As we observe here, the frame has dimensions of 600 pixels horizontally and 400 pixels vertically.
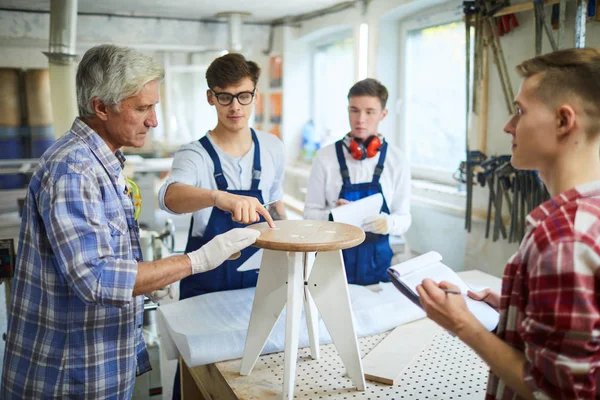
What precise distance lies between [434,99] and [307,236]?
11.5ft

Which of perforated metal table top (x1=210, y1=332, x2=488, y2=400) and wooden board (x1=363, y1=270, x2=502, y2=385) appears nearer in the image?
perforated metal table top (x1=210, y1=332, x2=488, y2=400)

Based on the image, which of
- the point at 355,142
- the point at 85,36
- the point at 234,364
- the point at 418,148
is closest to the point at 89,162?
the point at 234,364

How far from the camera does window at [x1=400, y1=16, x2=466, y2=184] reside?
4559mm

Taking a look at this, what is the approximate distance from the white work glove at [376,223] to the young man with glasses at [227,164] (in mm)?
473

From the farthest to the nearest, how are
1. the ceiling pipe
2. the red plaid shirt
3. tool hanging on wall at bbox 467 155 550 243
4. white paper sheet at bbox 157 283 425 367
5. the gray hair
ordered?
the ceiling pipe → tool hanging on wall at bbox 467 155 550 243 → white paper sheet at bbox 157 283 425 367 → the gray hair → the red plaid shirt

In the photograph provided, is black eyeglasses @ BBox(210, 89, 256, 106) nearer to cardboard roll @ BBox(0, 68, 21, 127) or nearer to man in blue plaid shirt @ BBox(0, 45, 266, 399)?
man in blue plaid shirt @ BBox(0, 45, 266, 399)

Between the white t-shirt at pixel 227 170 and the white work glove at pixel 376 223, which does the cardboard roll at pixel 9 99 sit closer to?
the white t-shirt at pixel 227 170

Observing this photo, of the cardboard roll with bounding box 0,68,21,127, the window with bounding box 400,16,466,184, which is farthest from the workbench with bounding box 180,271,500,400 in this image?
the cardboard roll with bounding box 0,68,21,127

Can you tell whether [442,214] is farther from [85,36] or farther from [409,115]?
[85,36]

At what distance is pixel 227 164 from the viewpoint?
2.52m

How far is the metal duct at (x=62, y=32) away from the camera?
4297 millimetres

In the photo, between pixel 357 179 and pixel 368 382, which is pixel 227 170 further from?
pixel 368 382

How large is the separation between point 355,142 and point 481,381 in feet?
4.84

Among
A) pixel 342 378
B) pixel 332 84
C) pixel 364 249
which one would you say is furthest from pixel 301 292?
pixel 332 84
